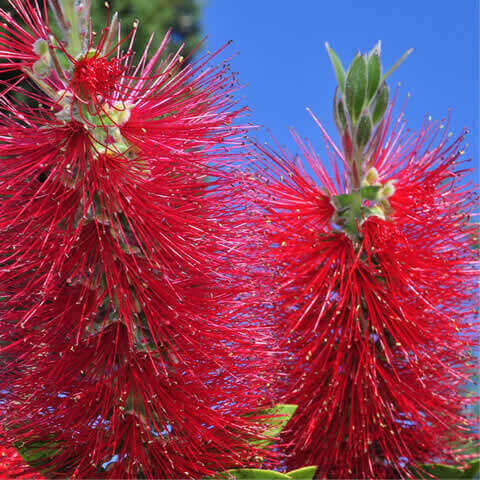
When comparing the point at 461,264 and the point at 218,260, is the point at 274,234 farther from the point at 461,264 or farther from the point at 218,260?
the point at 461,264

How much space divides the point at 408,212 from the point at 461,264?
15 cm

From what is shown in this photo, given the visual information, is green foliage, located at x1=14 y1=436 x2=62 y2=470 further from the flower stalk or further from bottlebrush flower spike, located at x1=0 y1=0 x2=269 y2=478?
the flower stalk

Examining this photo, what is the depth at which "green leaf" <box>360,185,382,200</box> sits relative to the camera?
33.9 inches

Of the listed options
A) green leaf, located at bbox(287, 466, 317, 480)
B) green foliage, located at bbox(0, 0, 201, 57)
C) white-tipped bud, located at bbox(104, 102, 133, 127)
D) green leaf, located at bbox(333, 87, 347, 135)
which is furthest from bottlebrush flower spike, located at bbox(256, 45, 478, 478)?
green foliage, located at bbox(0, 0, 201, 57)

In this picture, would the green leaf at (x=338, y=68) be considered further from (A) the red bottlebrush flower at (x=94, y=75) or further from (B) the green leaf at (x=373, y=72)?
(A) the red bottlebrush flower at (x=94, y=75)

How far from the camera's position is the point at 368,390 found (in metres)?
0.88

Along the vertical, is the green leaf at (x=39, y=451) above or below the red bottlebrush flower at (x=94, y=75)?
below

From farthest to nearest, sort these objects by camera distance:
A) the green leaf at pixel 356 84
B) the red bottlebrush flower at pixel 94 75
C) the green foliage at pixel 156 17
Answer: the green foliage at pixel 156 17 → the green leaf at pixel 356 84 → the red bottlebrush flower at pixel 94 75

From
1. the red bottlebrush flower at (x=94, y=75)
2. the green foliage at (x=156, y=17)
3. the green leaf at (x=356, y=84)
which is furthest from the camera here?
the green foliage at (x=156, y=17)

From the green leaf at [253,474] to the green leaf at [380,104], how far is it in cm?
48

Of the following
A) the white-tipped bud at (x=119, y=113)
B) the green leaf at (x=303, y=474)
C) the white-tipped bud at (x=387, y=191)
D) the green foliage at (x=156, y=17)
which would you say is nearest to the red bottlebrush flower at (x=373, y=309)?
the white-tipped bud at (x=387, y=191)

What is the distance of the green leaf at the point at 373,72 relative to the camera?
0.81 metres

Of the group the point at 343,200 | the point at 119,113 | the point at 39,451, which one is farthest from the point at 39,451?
the point at 343,200

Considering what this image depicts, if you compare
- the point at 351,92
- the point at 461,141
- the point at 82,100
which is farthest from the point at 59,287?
the point at 461,141
